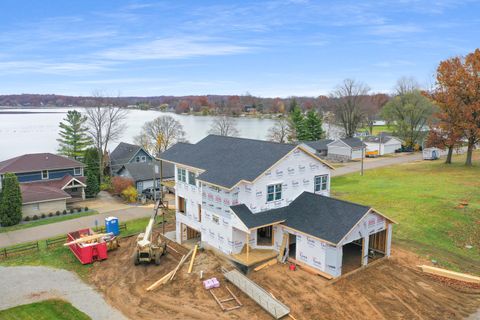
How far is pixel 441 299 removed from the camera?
53.2ft

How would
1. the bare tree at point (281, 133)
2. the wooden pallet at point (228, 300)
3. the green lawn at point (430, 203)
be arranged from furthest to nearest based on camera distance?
A: the bare tree at point (281, 133) < the green lawn at point (430, 203) < the wooden pallet at point (228, 300)

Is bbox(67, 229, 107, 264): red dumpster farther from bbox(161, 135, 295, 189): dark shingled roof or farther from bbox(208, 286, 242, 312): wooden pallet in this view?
bbox(208, 286, 242, 312): wooden pallet

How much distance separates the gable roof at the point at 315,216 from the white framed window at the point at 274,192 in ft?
2.16

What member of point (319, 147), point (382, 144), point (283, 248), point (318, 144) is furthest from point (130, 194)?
point (382, 144)

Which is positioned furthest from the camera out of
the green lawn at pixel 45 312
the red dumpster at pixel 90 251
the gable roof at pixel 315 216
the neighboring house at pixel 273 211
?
the red dumpster at pixel 90 251

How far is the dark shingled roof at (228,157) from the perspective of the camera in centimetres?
1989

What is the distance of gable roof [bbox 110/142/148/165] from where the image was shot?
160 ft

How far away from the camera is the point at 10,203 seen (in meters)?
30.1

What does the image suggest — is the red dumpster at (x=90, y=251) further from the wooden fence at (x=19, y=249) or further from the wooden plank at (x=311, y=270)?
the wooden plank at (x=311, y=270)

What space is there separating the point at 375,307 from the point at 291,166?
8.51 m

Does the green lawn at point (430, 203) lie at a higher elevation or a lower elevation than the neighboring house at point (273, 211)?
lower

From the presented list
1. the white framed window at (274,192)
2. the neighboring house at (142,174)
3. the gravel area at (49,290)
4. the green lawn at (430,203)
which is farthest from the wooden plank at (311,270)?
the neighboring house at (142,174)

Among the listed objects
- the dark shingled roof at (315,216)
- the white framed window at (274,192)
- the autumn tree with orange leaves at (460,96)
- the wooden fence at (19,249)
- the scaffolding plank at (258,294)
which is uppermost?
the autumn tree with orange leaves at (460,96)

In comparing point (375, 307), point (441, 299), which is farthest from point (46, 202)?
point (441, 299)
